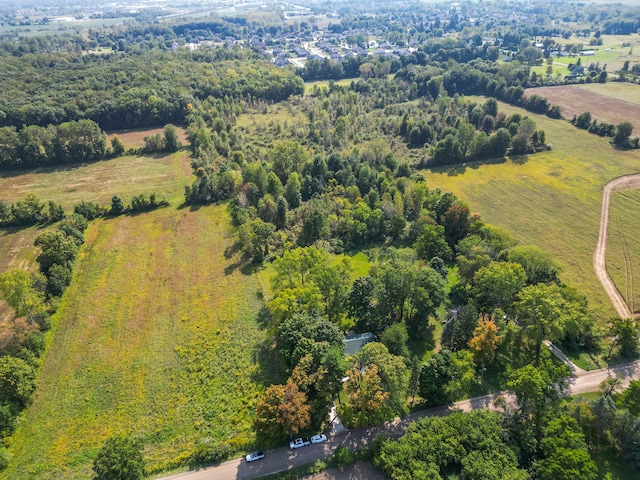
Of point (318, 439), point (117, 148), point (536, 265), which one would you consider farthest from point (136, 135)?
point (536, 265)

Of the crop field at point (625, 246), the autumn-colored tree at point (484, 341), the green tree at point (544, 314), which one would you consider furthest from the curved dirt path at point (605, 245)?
the autumn-colored tree at point (484, 341)

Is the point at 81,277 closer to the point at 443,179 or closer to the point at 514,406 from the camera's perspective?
the point at 514,406

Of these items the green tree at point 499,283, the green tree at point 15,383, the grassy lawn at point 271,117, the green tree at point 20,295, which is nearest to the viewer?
the green tree at point 15,383

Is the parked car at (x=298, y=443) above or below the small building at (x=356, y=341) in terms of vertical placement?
below

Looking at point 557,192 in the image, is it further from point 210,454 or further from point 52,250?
point 52,250

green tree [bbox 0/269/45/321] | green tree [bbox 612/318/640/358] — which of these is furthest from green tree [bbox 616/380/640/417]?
green tree [bbox 0/269/45/321]

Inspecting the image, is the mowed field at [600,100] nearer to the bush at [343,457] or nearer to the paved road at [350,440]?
the paved road at [350,440]

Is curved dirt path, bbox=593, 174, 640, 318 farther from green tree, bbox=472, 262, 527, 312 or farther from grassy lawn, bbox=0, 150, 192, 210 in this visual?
grassy lawn, bbox=0, 150, 192, 210
